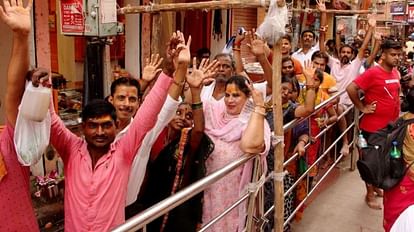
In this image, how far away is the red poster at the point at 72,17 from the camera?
294cm

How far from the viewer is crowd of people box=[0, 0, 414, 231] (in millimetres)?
1811

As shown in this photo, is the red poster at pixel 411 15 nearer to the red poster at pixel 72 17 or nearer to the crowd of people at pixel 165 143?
the crowd of people at pixel 165 143

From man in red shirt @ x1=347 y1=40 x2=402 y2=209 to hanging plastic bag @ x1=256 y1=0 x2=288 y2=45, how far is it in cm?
208

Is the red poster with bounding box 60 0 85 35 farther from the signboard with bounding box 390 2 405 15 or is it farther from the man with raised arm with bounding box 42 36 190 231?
the signboard with bounding box 390 2 405 15

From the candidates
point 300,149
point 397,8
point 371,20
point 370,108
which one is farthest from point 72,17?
point 397,8

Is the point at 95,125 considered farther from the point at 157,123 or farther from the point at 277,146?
A: the point at 277,146

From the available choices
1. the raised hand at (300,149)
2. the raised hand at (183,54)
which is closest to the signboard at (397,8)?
the raised hand at (300,149)

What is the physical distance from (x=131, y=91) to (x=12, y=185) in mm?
903

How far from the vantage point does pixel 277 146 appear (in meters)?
2.63

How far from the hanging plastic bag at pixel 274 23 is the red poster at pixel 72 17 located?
4.24 ft

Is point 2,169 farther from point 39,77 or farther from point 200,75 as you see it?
point 200,75

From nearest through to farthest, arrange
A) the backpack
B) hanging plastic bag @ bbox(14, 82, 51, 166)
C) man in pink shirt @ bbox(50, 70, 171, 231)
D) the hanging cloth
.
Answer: hanging plastic bag @ bbox(14, 82, 51, 166), man in pink shirt @ bbox(50, 70, 171, 231), the backpack, the hanging cloth

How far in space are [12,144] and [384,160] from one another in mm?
2320

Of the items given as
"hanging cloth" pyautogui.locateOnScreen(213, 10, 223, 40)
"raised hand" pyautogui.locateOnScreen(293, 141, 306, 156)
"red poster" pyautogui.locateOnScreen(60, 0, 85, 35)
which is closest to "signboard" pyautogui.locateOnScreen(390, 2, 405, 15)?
"hanging cloth" pyautogui.locateOnScreen(213, 10, 223, 40)
